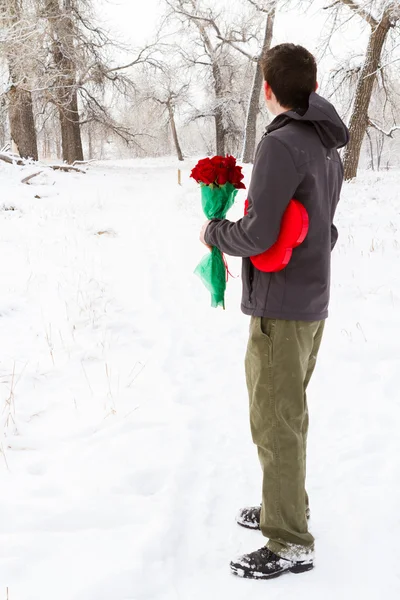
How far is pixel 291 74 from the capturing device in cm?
182

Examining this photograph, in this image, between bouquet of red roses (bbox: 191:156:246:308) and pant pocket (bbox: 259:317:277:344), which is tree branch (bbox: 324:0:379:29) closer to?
bouquet of red roses (bbox: 191:156:246:308)

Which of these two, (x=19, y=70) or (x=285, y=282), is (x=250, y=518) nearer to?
(x=285, y=282)

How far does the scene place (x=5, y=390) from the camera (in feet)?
11.6

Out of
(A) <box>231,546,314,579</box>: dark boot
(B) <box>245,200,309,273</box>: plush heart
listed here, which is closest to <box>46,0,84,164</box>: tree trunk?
(B) <box>245,200,309,273</box>: plush heart

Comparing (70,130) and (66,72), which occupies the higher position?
(66,72)

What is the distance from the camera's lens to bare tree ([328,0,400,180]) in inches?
443

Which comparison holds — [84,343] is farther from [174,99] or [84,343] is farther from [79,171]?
[174,99]

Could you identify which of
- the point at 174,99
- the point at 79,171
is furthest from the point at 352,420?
the point at 174,99

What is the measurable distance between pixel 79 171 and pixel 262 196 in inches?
673

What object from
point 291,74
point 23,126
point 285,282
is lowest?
point 285,282

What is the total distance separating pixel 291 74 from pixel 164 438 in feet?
7.90

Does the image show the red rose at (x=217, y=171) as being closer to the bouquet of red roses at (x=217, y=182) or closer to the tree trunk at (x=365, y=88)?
the bouquet of red roses at (x=217, y=182)

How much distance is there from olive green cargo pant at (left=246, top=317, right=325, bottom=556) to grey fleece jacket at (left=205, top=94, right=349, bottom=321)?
108 millimetres

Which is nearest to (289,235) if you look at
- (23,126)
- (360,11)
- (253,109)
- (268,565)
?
(268,565)
